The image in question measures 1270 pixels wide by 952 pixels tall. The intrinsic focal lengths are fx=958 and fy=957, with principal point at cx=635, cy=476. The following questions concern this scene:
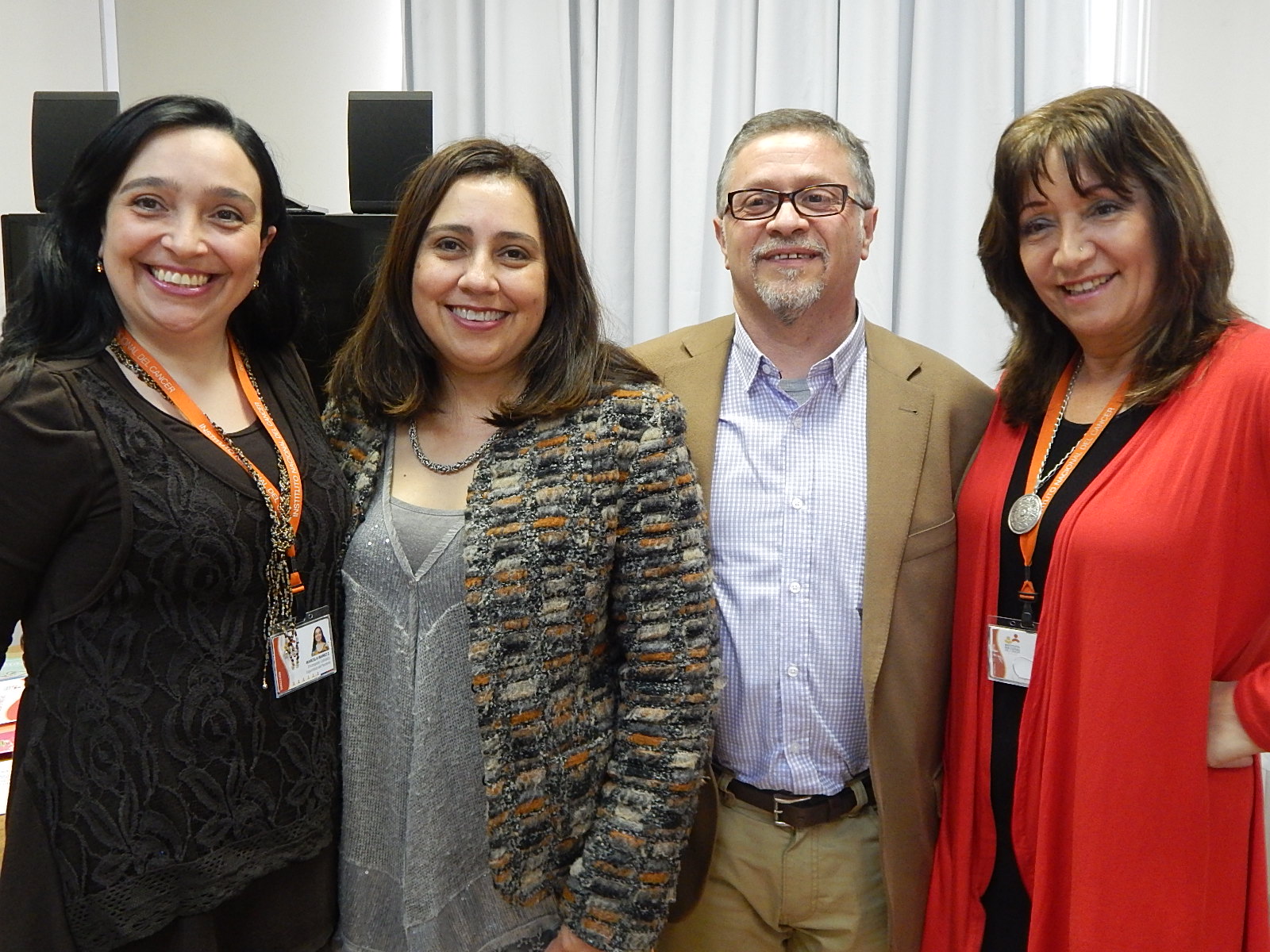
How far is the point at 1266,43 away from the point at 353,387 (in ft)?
7.20

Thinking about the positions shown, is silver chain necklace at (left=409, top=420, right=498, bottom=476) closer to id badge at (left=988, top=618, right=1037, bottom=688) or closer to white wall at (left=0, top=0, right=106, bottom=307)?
id badge at (left=988, top=618, right=1037, bottom=688)

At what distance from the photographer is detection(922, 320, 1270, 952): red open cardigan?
134cm

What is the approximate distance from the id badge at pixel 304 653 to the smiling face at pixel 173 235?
45 cm

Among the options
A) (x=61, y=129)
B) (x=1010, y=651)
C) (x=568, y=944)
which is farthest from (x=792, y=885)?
(x=61, y=129)

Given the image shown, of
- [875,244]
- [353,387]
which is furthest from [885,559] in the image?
[875,244]

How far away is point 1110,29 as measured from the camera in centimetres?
250

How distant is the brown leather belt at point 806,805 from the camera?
1599mm

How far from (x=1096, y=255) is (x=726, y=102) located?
1.56 meters

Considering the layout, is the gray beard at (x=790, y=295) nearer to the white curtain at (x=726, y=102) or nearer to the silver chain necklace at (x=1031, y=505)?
the silver chain necklace at (x=1031, y=505)

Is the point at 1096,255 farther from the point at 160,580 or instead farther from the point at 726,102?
the point at 726,102

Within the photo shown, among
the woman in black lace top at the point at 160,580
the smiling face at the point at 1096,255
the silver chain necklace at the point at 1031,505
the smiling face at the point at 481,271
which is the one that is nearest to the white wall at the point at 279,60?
the woman in black lace top at the point at 160,580

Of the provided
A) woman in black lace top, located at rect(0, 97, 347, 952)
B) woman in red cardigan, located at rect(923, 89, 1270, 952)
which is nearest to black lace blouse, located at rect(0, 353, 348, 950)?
woman in black lace top, located at rect(0, 97, 347, 952)

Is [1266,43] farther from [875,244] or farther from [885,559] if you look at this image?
[885,559]

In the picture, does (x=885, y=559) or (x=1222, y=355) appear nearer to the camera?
(x=1222, y=355)
